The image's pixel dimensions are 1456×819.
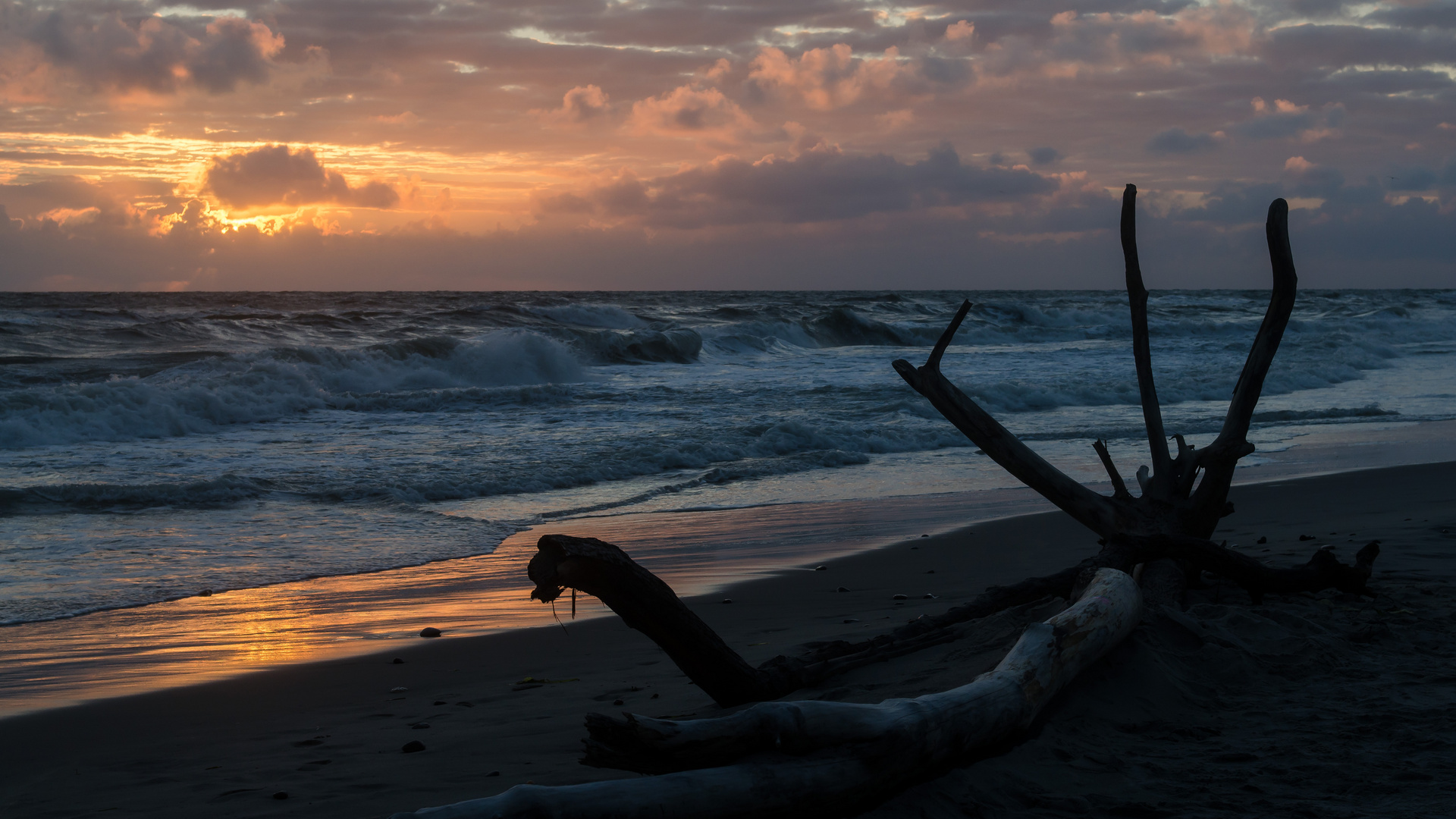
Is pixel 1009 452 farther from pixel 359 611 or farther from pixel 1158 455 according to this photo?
pixel 359 611

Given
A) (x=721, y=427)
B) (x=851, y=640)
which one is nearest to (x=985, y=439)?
(x=851, y=640)

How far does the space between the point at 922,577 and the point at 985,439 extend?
1.61 meters

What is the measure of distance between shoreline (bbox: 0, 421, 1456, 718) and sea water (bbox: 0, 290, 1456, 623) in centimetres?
32

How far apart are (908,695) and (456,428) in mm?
11115

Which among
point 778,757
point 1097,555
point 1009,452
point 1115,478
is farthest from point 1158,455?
point 778,757

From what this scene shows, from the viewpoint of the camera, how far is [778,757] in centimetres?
221

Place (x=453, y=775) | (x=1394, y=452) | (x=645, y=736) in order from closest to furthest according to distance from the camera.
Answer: (x=645, y=736), (x=453, y=775), (x=1394, y=452)

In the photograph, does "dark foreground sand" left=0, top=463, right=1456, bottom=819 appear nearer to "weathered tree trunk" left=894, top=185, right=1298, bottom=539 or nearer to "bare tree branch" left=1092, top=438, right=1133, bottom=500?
"weathered tree trunk" left=894, top=185, right=1298, bottom=539

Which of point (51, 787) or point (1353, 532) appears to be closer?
point (51, 787)

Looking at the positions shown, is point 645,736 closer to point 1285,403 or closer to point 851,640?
point 851,640

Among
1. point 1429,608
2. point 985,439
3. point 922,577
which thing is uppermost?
point 985,439

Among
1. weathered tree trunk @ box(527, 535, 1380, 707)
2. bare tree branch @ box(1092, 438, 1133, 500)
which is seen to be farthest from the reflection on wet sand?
bare tree branch @ box(1092, 438, 1133, 500)

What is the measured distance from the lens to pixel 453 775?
2.94 m

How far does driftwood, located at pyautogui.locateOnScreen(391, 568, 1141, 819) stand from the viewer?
1.95m
